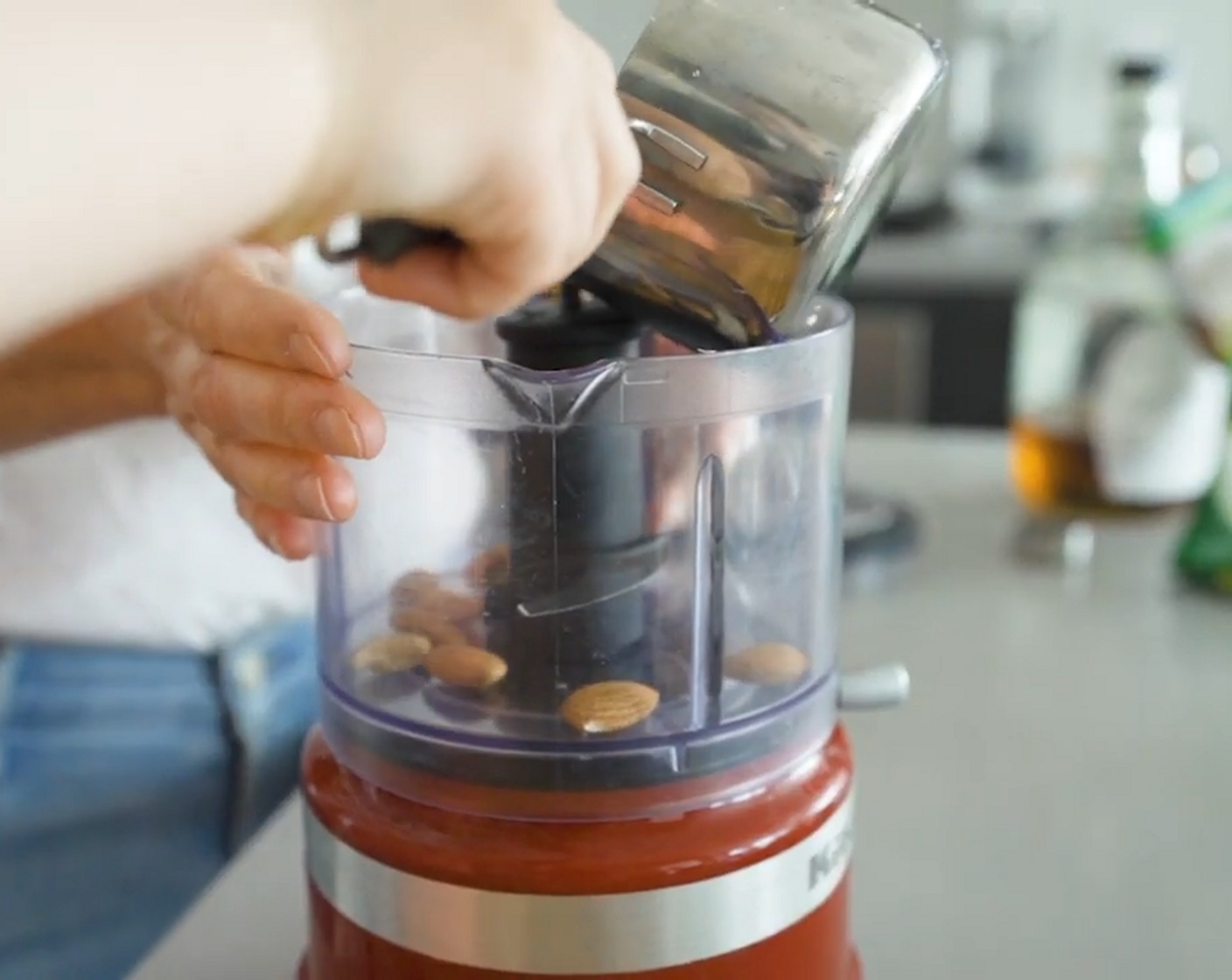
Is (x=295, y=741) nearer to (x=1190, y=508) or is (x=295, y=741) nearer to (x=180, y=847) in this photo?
(x=180, y=847)

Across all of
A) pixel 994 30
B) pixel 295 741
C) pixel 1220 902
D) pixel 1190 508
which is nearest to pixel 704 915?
pixel 1220 902

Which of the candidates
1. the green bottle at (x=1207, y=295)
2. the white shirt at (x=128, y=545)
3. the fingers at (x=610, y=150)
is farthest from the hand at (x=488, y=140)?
the green bottle at (x=1207, y=295)

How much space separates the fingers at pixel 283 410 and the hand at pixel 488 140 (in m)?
0.04

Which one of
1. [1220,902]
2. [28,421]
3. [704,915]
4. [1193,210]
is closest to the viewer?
[704,915]

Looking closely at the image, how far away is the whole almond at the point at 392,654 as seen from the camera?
464 millimetres

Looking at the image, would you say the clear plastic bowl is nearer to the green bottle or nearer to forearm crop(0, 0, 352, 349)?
forearm crop(0, 0, 352, 349)

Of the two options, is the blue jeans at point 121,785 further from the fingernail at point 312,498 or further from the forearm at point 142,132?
the forearm at point 142,132

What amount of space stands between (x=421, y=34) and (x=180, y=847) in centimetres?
51

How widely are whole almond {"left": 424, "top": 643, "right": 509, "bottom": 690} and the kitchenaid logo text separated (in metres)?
0.11

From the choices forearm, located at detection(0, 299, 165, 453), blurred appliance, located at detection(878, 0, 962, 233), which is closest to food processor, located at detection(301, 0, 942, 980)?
forearm, located at detection(0, 299, 165, 453)

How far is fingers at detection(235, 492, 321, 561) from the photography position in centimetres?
48

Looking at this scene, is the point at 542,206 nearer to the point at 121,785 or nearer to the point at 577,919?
the point at 577,919

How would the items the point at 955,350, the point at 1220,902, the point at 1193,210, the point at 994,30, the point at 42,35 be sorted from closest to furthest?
the point at 42,35 < the point at 1220,902 < the point at 1193,210 < the point at 955,350 < the point at 994,30

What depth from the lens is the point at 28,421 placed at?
→ 66 cm
